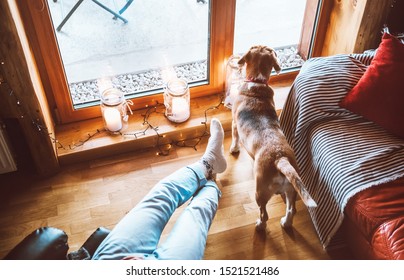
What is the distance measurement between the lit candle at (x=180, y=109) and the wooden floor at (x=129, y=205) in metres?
0.19

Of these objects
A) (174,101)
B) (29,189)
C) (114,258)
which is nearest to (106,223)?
(29,189)

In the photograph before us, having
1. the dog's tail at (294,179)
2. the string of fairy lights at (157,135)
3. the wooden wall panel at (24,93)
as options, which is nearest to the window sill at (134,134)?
the string of fairy lights at (157,135)

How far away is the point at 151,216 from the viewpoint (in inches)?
64.4

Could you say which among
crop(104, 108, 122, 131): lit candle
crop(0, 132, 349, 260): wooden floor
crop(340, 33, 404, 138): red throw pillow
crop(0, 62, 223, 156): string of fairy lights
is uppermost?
crop(340, 33, 404, 138): red throw pillow

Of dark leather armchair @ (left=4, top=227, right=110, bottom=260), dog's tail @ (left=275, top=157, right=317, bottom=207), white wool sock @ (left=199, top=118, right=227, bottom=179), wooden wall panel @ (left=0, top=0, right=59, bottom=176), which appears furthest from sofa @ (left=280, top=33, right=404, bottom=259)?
wooden wall panel @ (left=0, top=0, right=59, bottom=176)

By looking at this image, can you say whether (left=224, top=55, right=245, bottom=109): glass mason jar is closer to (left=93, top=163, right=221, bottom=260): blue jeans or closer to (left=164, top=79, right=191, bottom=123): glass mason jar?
(left=164, top=79, right=191, bottom=123): glass mason jar

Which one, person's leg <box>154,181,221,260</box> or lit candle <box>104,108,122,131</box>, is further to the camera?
lit candle <box>104,108,122,131</box>

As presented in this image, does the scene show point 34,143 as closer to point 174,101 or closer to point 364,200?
point 174,101

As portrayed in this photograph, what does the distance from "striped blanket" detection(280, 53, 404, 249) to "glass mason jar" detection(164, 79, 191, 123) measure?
1.93 ft

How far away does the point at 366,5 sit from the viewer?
85.9 inches

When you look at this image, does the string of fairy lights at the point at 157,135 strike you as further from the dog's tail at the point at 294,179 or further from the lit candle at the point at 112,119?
the dog's tail at the point at 294,179

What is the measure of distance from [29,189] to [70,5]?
39.6 inches

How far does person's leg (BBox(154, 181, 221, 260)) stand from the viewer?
60.0 inches

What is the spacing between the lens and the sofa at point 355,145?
1.62 m
